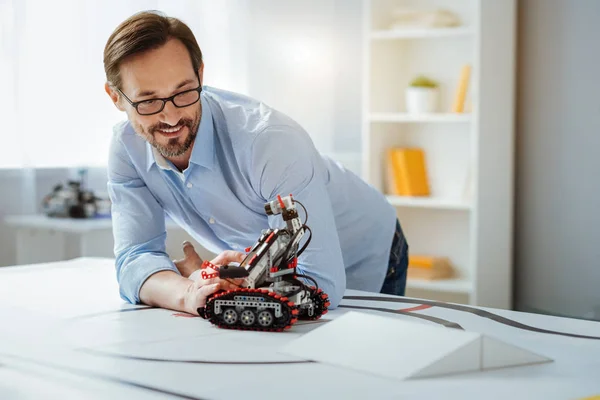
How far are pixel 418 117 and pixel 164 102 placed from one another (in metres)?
2.39

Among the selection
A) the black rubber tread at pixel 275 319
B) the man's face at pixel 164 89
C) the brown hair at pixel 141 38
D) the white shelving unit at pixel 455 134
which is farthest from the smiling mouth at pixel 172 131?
the white shelving unit at pixel 455 134

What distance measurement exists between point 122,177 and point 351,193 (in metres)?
0.58

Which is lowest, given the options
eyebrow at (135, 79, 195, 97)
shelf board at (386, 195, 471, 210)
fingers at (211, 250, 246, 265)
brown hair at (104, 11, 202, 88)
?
fingers at (211, 250, 246, 265)

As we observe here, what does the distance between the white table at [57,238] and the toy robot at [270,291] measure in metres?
2.20

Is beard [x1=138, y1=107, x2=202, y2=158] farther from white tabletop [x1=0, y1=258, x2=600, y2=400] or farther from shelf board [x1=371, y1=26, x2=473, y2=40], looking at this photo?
shelf board [x1=371, y1=26, x2=473, y2=40]

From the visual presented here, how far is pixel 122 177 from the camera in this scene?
74.4 inches

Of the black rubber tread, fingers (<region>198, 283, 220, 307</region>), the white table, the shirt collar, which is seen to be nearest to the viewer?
the black rubber tread

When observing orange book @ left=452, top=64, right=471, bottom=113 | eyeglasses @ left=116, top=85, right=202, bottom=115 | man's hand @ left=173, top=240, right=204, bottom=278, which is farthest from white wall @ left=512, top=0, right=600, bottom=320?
eyeglasses @ left=116, top=85, right=202, bottom=115

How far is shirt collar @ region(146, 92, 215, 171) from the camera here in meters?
1.73

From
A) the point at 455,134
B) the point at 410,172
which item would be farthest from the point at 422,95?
the point at 410,172

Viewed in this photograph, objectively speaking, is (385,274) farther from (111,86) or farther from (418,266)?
(418,266)

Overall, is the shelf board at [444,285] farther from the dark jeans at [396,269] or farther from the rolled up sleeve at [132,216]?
the rolled up sleeve at [132,216]

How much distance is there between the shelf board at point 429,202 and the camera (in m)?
3.82

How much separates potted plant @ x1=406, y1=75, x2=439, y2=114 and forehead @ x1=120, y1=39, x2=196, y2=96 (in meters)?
2.41
